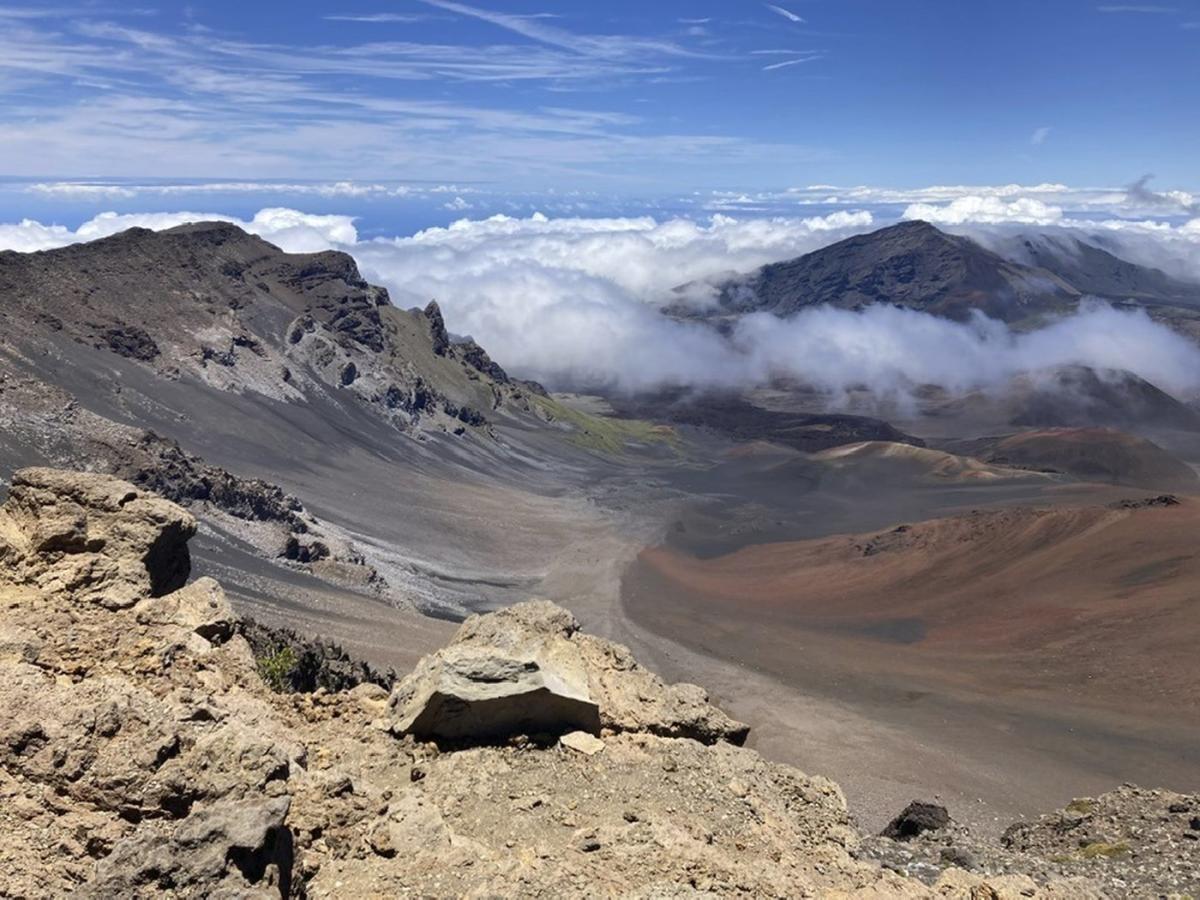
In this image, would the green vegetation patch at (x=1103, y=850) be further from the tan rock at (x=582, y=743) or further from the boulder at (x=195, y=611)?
the boulder at (x=195, y=611)

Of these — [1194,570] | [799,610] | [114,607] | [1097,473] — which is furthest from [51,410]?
[1097,473]

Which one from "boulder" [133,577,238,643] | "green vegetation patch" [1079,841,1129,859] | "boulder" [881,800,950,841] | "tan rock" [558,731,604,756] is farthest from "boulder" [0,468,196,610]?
"green vegetation patch" [1079,841,1129,859]

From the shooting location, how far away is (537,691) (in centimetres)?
1394

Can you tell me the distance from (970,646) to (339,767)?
216 ft

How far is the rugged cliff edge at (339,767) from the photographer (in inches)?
350

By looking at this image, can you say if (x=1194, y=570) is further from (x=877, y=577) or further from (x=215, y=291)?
(x=215, y=291)

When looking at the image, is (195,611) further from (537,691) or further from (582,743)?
(582,743)

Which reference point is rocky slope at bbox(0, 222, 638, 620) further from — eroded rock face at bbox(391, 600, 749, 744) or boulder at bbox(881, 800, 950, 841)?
eroded rock face at bbox(391, 600, 749, 744)

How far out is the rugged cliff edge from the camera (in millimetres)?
8898

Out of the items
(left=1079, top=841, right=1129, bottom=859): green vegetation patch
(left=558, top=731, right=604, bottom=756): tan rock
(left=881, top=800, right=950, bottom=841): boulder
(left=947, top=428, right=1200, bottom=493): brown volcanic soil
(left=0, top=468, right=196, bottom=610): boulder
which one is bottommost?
(left=947, top=428, right=1200, bottom=493): brown volcanic soil

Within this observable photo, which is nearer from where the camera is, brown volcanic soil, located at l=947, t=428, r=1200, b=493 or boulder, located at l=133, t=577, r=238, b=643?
boulder, located at l=133, t=577, r=238, b=643

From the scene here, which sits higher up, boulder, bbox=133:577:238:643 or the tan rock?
boulder, bbox=133:577:238:643

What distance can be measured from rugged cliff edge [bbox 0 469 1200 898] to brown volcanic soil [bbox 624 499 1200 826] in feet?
96.7

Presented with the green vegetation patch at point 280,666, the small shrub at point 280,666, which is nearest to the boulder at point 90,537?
the small shrub at point 280,666
